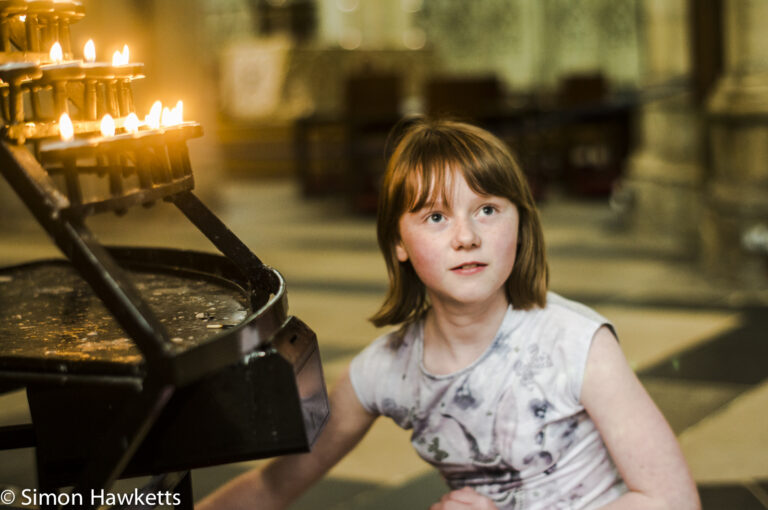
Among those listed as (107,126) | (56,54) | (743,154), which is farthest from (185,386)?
(743,154)

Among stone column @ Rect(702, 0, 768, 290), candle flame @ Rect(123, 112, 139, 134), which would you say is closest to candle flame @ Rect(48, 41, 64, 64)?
candle flame @ Rect(123, 112, 139, 134)

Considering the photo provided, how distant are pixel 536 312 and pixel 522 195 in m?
0.20

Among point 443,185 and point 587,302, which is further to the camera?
point 587,302

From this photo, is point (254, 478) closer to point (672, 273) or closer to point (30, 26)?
point (30, 26)

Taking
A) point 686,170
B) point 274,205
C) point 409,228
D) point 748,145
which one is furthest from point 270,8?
point 409,228

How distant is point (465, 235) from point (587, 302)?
3345mm

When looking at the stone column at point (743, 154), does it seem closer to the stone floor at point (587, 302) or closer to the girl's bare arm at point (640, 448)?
the stone floor at point (587, 302)

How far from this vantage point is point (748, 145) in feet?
15.9

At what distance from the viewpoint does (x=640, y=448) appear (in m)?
1.36

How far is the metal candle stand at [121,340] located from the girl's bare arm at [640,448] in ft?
1.43

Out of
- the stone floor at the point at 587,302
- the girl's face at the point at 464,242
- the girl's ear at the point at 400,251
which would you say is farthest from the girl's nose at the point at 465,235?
the stone floor at the point at 587,302

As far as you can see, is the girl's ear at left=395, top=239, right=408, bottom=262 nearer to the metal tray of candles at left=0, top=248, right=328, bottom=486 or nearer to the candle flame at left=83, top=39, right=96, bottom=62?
the metal tray of candles at left=0, top=248, right=328, bottom=486

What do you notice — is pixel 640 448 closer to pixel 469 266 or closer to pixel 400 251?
pixel 469 266

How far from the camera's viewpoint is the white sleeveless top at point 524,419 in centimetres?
146
